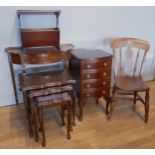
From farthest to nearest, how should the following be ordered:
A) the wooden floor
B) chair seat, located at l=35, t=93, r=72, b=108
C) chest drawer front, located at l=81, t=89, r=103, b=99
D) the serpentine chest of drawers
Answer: chest drawer front, located at l=81, t=89, r=103, b=99 < the serpentine chest of drawers < the wooden floor < chair seat, located at l=35, t=93, r=72, b=108

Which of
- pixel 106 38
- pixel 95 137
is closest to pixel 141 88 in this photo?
pixel 95 137

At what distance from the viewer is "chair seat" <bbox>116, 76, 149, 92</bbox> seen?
6.93ft

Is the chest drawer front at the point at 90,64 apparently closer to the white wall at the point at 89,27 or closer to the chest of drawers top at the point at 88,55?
the chest of drawers top at the point at 88,55

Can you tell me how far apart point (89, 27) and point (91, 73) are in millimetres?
706

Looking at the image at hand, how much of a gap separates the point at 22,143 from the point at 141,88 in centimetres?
133

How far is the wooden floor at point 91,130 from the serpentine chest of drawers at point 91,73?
0.24 m

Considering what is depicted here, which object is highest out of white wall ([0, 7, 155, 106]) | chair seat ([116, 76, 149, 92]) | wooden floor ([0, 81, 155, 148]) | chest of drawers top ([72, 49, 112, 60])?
white wall ([0, 7, 155, 106])

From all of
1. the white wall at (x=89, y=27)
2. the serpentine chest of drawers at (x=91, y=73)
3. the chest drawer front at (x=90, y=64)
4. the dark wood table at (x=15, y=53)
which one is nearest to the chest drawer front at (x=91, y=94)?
the serpentine chest of drawers at (x=91, y=73)

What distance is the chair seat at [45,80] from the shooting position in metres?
1.83

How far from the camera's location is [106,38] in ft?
8.68

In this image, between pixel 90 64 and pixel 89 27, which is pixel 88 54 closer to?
pixel 90 64

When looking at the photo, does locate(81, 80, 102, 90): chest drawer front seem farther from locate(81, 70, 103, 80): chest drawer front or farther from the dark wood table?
the dark wood table

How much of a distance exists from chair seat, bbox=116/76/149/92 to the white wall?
584 millimetres

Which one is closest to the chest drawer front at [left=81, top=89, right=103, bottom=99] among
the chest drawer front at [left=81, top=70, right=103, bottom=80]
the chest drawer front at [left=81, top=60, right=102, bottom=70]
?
the chest drawer front at [left=81, top=70, right=103, bottom=80]
